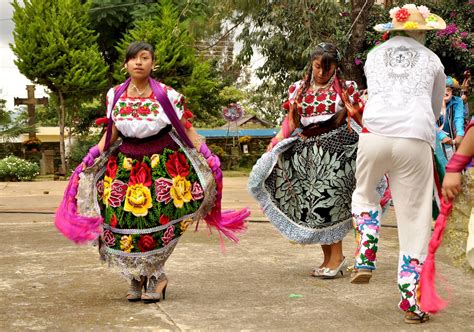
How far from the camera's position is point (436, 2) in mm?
18547

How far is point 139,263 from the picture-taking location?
584 centimetres

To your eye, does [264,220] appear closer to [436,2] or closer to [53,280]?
[53,280]

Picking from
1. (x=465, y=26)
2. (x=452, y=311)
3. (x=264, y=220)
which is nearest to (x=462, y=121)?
(x=264, y=220)

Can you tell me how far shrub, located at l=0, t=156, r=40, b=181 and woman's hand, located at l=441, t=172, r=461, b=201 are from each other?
22383mm

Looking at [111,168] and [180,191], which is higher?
[111,168]

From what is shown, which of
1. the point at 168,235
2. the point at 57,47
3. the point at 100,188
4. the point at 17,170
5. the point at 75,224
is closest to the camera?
the point at 75,224

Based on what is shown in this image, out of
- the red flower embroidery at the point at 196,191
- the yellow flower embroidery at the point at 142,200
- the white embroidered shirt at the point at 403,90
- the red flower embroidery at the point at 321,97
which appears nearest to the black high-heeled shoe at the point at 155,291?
the yellow flower embroidery at the point at 142,200

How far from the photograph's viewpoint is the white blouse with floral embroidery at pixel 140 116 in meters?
5.77

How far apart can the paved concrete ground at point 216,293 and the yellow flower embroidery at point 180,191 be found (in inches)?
26.2

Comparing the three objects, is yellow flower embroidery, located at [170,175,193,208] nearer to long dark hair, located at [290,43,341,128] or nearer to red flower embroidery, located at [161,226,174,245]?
red flower embroidery, located at [161,226,174,245]

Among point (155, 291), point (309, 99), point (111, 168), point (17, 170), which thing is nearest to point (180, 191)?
point (111, 168)

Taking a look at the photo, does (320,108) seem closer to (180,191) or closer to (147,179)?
(180,191)

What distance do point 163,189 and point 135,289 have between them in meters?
0.74

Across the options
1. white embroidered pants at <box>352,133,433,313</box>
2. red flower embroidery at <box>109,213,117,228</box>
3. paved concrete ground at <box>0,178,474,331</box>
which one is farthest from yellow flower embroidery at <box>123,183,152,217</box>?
white embroidered pants at <box>352,133,433,313</box>
